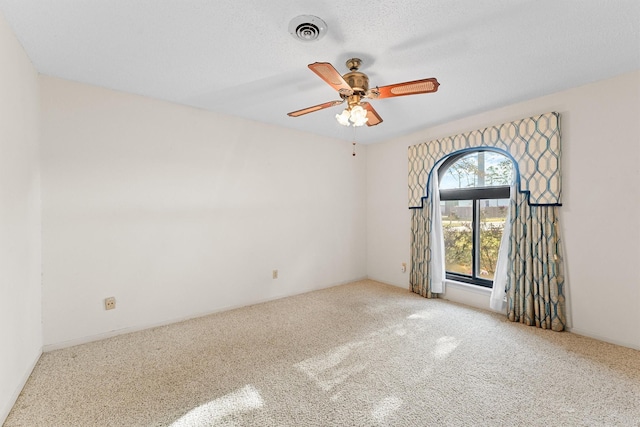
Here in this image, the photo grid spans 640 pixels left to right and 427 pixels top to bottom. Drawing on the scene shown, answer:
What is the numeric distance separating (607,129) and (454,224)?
5.82 ft

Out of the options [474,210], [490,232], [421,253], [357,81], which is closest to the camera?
[357,81]

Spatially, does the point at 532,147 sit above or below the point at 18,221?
above

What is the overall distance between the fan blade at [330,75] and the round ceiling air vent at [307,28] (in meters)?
0.23

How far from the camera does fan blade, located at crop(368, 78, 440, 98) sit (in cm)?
177

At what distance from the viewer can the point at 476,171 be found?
3604 mm

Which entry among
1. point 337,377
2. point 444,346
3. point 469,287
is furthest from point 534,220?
point 337,377

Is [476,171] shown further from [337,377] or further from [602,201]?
[337,377]

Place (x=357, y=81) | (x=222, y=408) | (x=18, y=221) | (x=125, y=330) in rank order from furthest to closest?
(x=125, y=330)
(x=357, y=81)
(x=18, y=221)
(x=222, y=408)

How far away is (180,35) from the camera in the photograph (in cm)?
184

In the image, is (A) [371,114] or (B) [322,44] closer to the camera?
(B) [322,44]

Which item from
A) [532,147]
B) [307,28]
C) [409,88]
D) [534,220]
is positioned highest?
[307,28]

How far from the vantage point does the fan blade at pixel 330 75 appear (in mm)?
1624

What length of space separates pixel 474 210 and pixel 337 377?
8.86ft

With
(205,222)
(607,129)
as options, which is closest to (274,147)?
(205,222)
